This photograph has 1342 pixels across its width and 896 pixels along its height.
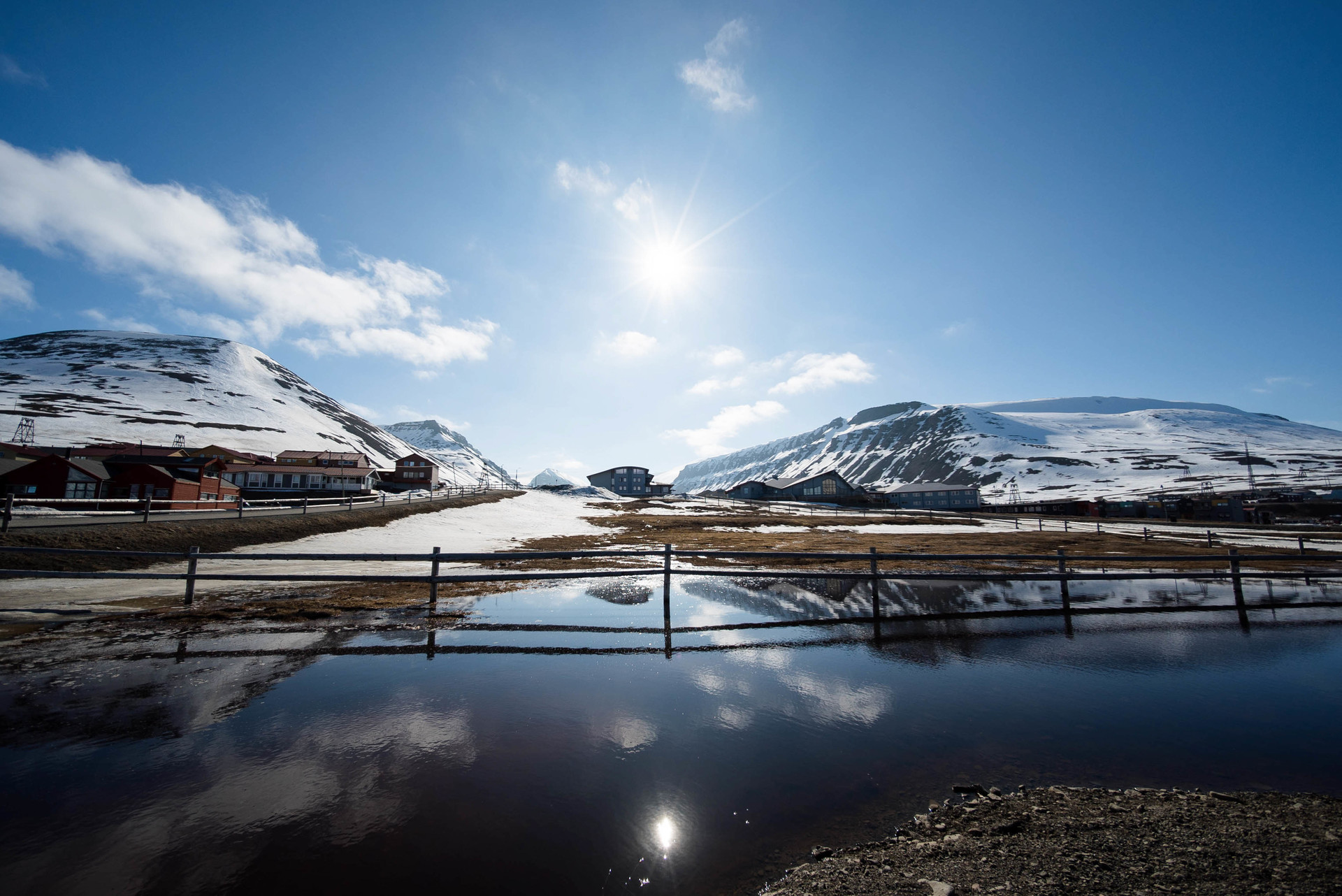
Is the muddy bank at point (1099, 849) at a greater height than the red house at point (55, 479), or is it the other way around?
the red house at point (55, 479)

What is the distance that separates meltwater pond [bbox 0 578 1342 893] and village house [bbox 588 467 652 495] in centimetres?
13602

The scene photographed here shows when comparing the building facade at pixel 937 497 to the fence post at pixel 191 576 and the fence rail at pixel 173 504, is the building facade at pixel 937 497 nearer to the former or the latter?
the fence rail at pixel 173 504

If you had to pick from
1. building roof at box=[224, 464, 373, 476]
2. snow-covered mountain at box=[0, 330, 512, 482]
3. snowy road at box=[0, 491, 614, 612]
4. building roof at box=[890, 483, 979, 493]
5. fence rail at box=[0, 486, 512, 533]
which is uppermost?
snow-covered mountain at box=[0, 330, 512, 482]

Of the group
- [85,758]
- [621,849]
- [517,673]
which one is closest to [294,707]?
[85,758]

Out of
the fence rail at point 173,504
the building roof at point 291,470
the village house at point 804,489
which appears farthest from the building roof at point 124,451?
the village house at point 804,489

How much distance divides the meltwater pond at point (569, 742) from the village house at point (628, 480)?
13602 centimetres

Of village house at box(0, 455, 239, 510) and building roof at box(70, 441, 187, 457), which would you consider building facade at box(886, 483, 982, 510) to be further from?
building roof at box(70, 441, 187, 457)

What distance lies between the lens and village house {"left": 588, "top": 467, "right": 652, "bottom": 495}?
14825 centimetres

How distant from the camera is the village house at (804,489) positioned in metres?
124

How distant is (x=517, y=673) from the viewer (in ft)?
30.5

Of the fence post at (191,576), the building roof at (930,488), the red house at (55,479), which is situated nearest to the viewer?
the fence post at (191,576)

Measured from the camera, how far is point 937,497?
130m

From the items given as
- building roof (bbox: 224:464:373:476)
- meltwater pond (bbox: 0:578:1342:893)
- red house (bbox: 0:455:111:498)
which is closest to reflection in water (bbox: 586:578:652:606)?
meltwater pond (bbox: 0:578:1342:893)

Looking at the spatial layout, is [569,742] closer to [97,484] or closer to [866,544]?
[866,544]
